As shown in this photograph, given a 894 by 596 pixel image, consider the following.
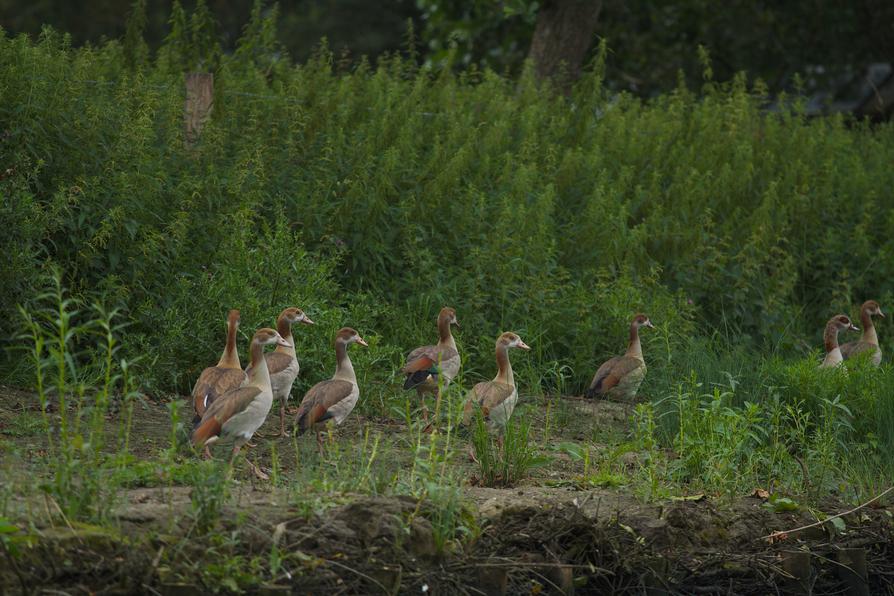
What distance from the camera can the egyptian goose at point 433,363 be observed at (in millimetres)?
10906

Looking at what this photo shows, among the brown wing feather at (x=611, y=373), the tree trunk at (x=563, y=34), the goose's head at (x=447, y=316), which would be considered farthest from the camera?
the tree trunk at (x=563, y=34)

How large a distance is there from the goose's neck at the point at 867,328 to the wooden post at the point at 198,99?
7022 mm

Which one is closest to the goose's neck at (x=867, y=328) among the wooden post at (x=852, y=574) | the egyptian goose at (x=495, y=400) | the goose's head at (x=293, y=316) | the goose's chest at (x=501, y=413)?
the egyptian goose at (x=495, y=400)

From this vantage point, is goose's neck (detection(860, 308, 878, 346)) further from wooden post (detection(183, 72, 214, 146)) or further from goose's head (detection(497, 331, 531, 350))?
wooden post (detection(183, 72, 214, 146))

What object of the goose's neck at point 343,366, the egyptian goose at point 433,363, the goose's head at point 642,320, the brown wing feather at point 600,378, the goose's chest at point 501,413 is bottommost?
the brown wing feather at point 600,378

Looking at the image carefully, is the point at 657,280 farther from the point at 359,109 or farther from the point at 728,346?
the point at 359,109

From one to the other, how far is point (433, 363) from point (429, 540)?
12.6 feet

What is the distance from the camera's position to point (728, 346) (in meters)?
13.7

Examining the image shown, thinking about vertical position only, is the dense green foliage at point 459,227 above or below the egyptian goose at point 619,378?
above

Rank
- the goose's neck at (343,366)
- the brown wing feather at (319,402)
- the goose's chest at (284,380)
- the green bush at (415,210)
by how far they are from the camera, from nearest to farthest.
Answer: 1. the brown wing feather at (319,402)
2. the goose's neck at (343,366)
3. the goose's chest at (284,380)
4. the green bush at (415,210)

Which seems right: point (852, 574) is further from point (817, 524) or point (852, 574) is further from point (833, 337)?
point (833, 337)

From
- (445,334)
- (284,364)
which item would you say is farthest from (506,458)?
(445,334)

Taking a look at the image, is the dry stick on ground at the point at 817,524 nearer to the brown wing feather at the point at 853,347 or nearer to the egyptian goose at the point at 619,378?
the egyptian goose at the point at 619,378

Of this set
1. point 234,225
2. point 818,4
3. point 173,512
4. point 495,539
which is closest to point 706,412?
point 495,539
